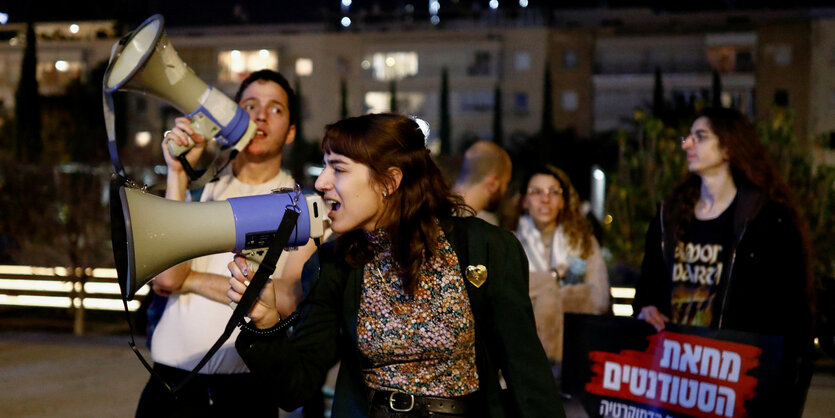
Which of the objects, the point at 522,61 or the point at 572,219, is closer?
the point at 572,219

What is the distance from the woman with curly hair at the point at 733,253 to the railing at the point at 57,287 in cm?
1067

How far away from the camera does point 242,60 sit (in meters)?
47.3

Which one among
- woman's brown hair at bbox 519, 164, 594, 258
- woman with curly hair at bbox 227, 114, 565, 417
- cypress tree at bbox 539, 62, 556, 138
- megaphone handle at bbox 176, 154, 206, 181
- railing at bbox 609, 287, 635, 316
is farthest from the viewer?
cypress tree at bbox 539, 62, 556, 138

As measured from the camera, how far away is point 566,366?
12.3ft

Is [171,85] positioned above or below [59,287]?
above

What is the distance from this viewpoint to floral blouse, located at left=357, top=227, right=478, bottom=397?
224cm

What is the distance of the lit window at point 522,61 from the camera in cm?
4462

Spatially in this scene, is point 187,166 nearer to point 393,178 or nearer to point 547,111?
point 393,178

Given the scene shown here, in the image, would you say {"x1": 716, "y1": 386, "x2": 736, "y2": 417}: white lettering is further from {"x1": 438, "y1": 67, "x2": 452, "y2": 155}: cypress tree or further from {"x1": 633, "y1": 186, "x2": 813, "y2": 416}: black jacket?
{"x1": 438, "y1": 67, "x2": 452, "y2": 155}: cypress tree

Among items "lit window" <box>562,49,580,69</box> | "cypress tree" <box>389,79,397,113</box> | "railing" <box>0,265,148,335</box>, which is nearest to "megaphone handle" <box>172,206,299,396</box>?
"railing" <box>0,265,148,335</box>

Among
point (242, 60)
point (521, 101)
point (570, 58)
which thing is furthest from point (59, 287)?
point (242, 60)

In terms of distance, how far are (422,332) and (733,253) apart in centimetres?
182

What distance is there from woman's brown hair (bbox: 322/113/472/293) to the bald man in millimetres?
1968

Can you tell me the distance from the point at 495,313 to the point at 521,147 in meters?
41.2
